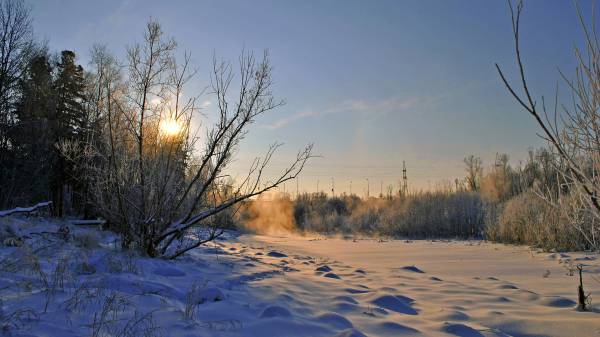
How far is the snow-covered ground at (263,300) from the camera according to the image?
277cm

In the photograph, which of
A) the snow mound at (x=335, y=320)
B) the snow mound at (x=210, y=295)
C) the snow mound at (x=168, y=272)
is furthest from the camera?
the snow mound at (x=168, y=272)

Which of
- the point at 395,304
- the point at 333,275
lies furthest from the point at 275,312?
the point at 333,275

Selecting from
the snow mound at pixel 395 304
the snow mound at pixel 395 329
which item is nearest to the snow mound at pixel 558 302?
the snow mound at pixel 395 304

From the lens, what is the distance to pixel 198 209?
7.05 m

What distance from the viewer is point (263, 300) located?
382cm

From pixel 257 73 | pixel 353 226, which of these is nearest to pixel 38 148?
pixel 353 226

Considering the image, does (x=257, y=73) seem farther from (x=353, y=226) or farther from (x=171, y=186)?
(x=353, y=226)

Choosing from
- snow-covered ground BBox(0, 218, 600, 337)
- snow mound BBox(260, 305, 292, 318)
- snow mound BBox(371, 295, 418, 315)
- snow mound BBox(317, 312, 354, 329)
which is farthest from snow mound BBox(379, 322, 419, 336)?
snow mound BBox(260, 305, 292, 318)

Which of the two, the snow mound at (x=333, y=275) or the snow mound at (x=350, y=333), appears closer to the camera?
the snow mound at (x=350, y=333)

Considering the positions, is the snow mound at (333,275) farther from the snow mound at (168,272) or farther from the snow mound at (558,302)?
the snow mound at (558,302)

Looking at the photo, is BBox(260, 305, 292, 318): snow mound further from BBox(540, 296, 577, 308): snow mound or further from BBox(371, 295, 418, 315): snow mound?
BBox(540, 296, 577, 308): snow mound

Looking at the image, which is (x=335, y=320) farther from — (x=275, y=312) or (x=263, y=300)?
(x=263, y=300)

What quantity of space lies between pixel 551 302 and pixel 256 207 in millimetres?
23681

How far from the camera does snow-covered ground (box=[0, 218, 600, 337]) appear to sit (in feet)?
9.09
